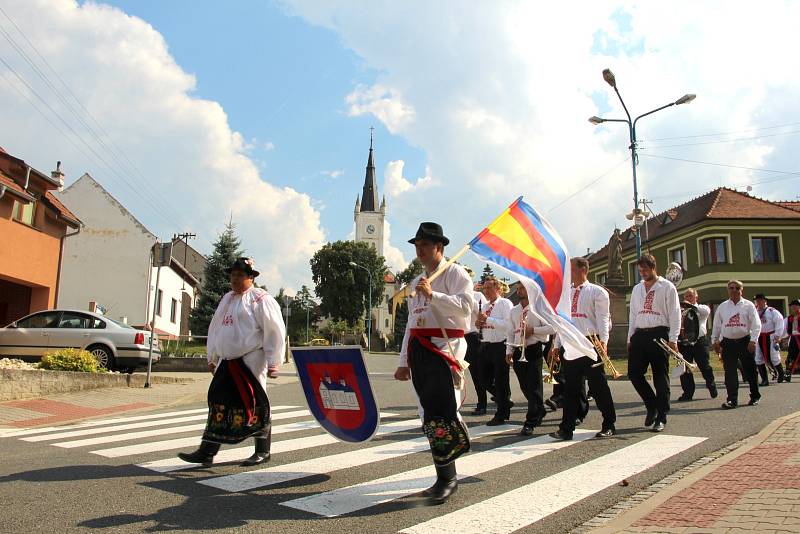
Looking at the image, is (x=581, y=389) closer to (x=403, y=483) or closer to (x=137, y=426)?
(x=403, y=483)

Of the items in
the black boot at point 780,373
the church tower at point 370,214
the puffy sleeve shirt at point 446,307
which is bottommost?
the black boot at point 780,373

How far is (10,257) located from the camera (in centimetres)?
2114

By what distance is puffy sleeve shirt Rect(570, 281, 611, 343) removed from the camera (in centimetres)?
789

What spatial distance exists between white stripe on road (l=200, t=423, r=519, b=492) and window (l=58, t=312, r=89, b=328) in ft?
42.0

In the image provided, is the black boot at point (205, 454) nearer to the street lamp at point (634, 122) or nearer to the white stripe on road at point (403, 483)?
the white stripe on road at point (403, 483)

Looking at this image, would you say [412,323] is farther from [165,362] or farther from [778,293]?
[778,293]

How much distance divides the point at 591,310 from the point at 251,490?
4.71m

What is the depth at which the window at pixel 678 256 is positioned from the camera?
46588 mm

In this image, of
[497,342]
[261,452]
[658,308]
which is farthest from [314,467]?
[658,308]

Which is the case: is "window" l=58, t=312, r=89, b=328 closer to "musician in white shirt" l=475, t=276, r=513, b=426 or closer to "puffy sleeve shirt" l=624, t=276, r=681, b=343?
"musician in white shirt" l=475, t=276, r=513, b=426

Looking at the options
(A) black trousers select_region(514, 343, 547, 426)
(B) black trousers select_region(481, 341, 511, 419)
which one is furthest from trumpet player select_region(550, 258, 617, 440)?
(B) black trousers select_region(481, 341, 511, 419)

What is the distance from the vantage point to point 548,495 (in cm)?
484

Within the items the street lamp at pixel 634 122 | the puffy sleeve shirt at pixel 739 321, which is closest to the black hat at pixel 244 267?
the puffy sleeve shirt at pixel 739 321

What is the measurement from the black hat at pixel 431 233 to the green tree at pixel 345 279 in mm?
76154
